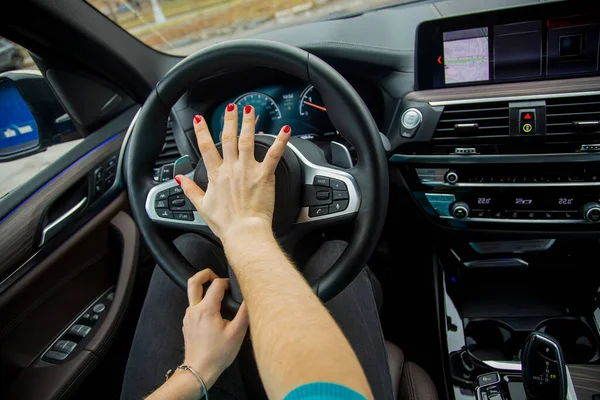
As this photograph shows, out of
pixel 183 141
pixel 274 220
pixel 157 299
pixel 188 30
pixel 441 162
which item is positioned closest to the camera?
pixel 274 220

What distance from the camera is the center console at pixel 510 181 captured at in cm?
139

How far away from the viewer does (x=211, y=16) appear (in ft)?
6.21

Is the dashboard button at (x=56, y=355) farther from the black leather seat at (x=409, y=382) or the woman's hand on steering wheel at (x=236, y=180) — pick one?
the black leather seat at (x=409, y=382)

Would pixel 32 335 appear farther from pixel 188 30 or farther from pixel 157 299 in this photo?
pixel 188 30

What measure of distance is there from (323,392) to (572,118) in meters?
1.23

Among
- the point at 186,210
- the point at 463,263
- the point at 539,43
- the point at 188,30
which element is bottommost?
the point at 463,263

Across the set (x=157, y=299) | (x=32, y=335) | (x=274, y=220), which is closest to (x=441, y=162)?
(x=274, y=220)

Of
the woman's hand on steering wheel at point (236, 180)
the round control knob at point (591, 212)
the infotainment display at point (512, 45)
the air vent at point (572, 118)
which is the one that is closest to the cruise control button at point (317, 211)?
the woman's hand on steering wheel at point (236, 180)

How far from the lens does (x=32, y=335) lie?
4.80 feet

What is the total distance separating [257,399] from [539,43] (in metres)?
1.34

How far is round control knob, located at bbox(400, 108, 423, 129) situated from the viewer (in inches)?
60.6

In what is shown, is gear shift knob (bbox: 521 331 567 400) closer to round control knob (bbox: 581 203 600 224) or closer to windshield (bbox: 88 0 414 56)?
round control knob (bbox: 581 203 600 224)

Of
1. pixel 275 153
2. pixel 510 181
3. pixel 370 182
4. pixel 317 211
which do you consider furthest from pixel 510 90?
pixel 275 153

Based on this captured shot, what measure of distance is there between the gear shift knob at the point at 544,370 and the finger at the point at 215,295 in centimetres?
A: 85
